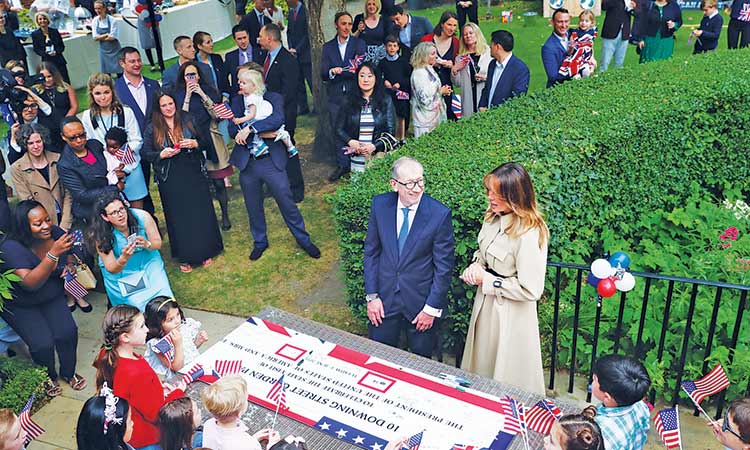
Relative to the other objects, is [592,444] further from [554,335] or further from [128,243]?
[128,243]

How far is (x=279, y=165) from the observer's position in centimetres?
693

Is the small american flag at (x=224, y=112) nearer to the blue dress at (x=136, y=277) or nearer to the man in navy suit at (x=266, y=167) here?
the man in navy suit at (x=266, y=167)

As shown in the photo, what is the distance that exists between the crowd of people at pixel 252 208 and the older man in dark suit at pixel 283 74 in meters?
0.03

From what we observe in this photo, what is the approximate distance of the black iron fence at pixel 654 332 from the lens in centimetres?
464

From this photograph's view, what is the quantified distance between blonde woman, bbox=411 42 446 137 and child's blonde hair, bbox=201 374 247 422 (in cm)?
498

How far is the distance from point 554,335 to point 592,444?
1.96 meters

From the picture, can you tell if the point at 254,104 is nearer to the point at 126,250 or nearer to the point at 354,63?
the point at 126,250

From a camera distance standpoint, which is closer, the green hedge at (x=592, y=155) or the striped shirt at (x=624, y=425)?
the striped shirt at (x=624, y=425)

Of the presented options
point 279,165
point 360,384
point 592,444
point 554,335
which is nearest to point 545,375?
point 554,335

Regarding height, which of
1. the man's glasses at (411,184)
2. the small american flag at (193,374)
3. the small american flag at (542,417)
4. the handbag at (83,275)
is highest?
the man's glasses at (411,184)

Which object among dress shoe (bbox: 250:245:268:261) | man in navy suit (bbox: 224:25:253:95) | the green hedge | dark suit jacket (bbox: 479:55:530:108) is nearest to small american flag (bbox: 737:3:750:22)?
the green hedge

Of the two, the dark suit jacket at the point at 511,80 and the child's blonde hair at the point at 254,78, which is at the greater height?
the child's blonde hair at the point at 254,78

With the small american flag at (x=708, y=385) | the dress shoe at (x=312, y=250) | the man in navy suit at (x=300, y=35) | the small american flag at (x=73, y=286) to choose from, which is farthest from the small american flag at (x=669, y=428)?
the man in navy suit at (x=300, y=35)

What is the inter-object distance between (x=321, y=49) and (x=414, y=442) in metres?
7.14
